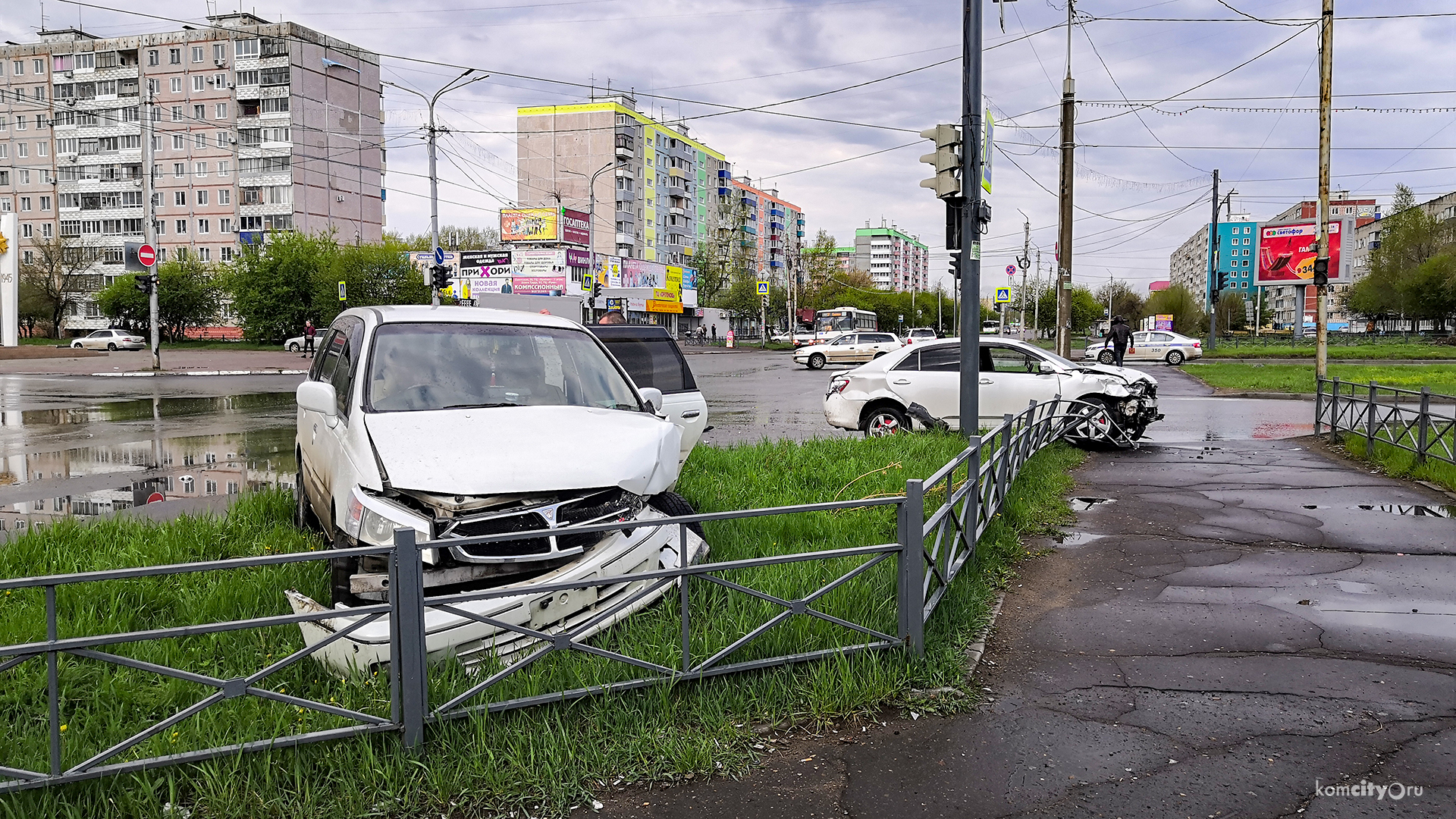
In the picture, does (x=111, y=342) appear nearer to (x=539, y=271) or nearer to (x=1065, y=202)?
(x=539, y=271)

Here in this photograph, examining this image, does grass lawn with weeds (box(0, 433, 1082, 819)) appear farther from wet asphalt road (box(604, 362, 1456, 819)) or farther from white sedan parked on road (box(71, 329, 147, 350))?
white sedan parked on road (box(71, 329, 147, 350))

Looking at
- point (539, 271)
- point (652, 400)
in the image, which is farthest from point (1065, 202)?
point (539, 271)

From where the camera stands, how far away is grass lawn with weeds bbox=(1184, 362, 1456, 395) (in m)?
23.1

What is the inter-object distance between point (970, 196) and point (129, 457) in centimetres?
1107

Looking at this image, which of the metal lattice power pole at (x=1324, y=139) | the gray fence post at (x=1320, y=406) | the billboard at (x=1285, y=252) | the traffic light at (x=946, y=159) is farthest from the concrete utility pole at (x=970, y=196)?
the billboard at (x=1285, y=252)

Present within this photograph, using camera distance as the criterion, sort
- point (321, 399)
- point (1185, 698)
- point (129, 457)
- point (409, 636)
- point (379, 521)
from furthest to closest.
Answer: point (129, 457), point (321, 399), point (1185, 698), point (379, 521), point (409, 636)

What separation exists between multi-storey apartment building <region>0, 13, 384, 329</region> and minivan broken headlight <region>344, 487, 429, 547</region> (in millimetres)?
77959

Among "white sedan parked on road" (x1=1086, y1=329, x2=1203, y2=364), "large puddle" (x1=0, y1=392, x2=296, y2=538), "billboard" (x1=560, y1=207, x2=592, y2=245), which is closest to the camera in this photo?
"large puddle" (x1=0, y1=392, x2=296, y2=538)

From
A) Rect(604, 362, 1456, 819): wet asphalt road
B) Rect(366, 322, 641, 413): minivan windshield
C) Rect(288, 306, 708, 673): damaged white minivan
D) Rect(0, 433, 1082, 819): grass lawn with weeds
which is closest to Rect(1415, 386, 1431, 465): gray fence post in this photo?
Rect(604, 362, 1456, 819): wet asphalt road

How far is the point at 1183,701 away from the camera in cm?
443

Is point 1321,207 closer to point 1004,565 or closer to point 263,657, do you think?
point 1004,565

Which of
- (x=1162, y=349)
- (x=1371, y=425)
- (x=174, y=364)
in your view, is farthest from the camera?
(x=1162, y=349)

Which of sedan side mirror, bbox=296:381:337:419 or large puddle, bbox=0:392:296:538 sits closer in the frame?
sedan side mirror, bbox=296:381:337:419

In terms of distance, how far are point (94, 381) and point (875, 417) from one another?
25324 millimetres
